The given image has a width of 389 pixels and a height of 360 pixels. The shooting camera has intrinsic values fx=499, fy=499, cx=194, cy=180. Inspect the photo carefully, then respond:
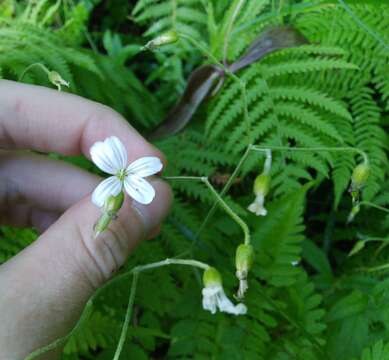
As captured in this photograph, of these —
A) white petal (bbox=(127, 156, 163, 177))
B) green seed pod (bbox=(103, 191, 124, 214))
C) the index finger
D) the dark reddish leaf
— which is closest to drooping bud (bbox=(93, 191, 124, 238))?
green seed pod (bbox=(103, 191, 124, 214))

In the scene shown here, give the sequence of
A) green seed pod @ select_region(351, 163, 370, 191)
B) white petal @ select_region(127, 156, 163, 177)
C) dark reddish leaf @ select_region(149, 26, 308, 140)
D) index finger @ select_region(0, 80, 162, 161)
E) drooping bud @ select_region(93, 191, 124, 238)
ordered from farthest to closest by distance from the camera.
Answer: dark reddish leaf @ select_region(149, 26, 308, 140) → index finger @ select_region(0, 80, 162, 161) → green seed pod @ select_region(351, 163, 370, 191) → white petal @ select_region(127, 156, 163, 177) → drooping bud @ select_region(93, 191, 124, 238)

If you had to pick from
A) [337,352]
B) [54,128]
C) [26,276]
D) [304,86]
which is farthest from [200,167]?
[26,276]

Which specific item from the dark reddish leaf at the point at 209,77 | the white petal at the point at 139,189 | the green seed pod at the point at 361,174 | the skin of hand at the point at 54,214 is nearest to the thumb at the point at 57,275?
the skin of hand at the point at 54,214

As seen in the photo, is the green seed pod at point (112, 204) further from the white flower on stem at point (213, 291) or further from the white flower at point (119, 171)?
the white flower on stem at point (213, 291)

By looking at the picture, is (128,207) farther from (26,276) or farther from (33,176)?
(33,176)

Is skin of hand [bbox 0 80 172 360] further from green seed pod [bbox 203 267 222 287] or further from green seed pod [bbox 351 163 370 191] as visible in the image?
green seed pod [bbox 351 163 370 191]

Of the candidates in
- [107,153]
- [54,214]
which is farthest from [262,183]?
[54,214]

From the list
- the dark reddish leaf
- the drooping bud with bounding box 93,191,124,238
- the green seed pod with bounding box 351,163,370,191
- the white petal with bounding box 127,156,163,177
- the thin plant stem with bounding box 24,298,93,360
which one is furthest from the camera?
the dark reddish leaf
